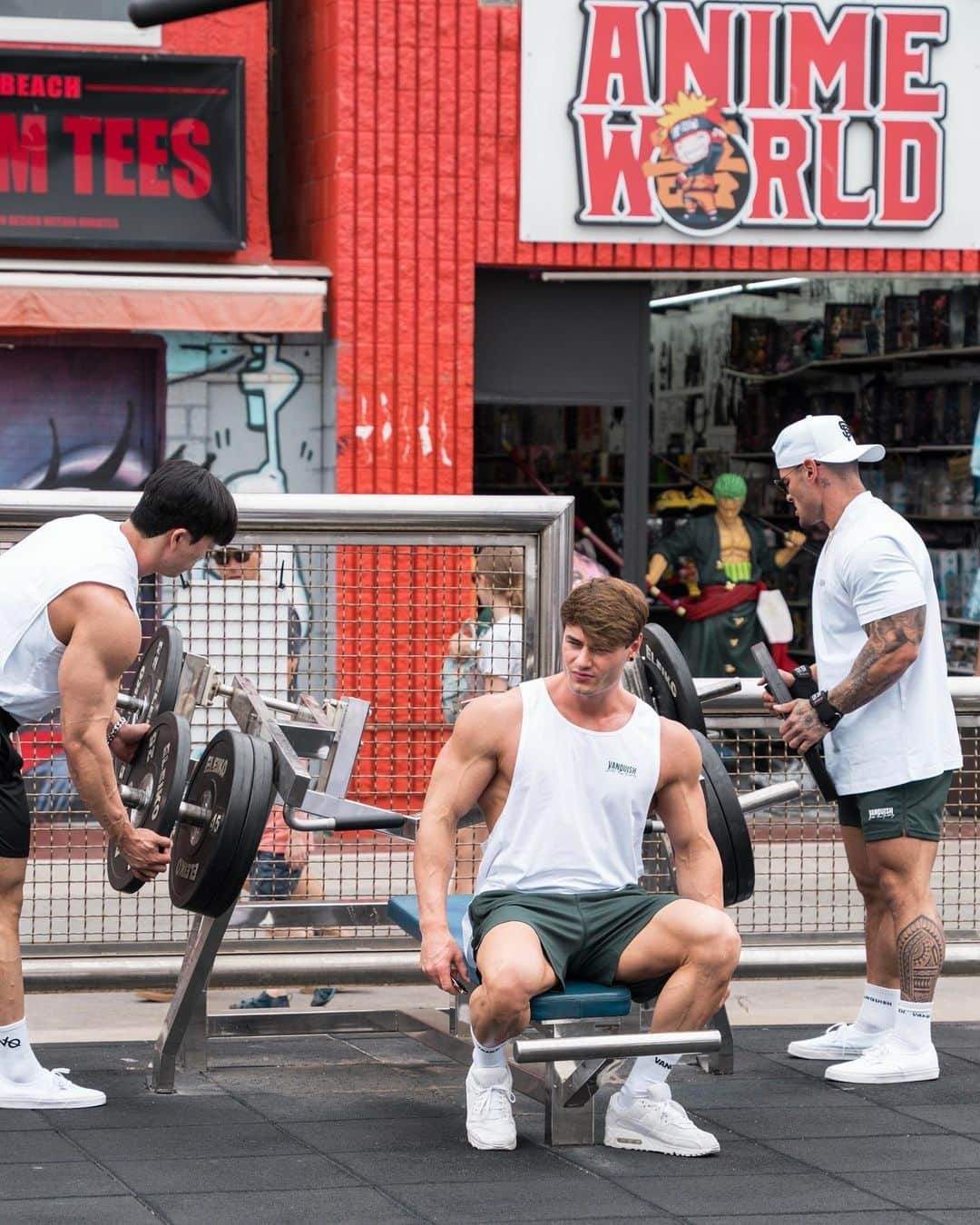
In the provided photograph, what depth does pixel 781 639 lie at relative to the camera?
36.8 ft

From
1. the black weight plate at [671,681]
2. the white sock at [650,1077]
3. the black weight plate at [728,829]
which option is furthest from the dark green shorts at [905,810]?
the white sock at [650,1077]

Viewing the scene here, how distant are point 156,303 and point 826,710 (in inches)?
208

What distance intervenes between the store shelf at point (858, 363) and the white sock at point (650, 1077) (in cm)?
768

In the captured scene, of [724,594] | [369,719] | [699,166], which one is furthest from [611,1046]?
[699,166]

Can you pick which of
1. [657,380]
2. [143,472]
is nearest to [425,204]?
[143,472]

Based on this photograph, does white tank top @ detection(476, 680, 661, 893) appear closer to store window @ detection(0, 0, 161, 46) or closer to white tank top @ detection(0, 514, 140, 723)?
white tank top @ detection(0, 514, 140, 723)

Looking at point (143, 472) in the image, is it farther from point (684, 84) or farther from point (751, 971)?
point (751, 971)

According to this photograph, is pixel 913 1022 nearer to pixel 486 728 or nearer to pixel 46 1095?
pixel 486 728

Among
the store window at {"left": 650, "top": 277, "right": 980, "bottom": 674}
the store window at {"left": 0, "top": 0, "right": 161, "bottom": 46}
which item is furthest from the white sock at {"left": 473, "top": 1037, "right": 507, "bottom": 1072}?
the store window at {"left": 650, "top": 277, "right": 980, "bottom": 674}

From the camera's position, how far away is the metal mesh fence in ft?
21.2

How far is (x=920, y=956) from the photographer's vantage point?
5695 millimetres

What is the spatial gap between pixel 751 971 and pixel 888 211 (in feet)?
17.4

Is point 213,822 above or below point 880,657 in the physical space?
below

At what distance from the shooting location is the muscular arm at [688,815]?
201 inches
